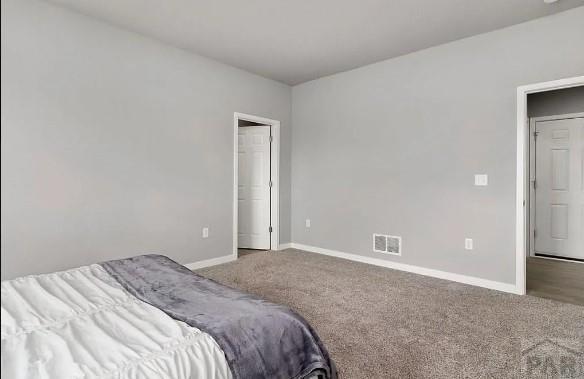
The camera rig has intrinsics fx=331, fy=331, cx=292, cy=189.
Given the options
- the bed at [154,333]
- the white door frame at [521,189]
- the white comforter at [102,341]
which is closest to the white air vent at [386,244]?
the white door frame at [521,189]

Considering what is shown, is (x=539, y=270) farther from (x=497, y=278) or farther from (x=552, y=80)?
(x=552, y=80)

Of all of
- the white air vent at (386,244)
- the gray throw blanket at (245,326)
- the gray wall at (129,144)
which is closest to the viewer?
the gray throw blanket at (245,326)

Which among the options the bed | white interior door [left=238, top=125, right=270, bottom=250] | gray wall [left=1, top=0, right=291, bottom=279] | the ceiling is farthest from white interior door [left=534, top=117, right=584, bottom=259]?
the bed

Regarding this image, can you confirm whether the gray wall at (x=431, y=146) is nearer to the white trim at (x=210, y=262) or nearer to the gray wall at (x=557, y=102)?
the white trim at (x=210, y=262)

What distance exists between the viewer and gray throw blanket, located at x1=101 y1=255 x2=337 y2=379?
1157 millimetres

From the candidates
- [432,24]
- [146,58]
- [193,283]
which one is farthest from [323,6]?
[193,283]

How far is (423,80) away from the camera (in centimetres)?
370

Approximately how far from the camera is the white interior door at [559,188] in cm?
425

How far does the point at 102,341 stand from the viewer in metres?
1.05

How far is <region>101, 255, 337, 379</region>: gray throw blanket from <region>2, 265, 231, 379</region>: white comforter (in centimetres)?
6

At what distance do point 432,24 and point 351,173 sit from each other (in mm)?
1899

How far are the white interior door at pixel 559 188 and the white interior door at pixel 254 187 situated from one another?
376cm

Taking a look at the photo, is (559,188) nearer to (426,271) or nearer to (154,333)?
(426,271)

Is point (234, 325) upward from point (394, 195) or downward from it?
downward
